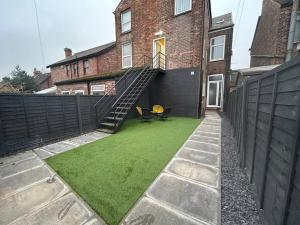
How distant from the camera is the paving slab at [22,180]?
233 cm

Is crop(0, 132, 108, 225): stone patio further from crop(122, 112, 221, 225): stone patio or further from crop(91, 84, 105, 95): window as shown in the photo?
crop(91, 84, 105, 95): window

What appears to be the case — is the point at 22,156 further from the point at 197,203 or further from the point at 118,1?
the point at 118,1

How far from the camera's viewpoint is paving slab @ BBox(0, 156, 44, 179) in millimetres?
2898

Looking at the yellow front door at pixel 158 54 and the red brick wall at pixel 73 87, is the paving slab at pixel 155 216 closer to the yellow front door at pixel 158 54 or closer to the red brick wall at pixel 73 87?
the yellow front door at pixel 158 54

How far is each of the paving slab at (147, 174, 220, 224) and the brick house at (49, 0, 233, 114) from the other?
269 inches

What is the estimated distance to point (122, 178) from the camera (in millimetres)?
2568

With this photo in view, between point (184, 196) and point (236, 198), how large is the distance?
2.53 feet

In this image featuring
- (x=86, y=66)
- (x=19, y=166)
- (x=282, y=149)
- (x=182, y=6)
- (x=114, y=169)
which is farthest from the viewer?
(x=86, y=66)

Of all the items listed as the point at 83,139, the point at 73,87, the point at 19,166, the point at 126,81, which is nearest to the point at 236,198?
the point at 19,166

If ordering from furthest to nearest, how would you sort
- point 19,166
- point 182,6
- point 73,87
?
1. point 73,87
2. point 182,6
3. point 19,166

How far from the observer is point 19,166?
316 centimetres

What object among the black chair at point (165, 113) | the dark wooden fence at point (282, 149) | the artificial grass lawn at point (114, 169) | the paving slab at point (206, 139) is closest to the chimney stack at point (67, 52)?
the black chair at point (165, 113)

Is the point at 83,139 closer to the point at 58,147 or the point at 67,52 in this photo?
the point at 58,147

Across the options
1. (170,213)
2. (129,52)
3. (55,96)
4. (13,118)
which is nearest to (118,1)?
(129,52)
